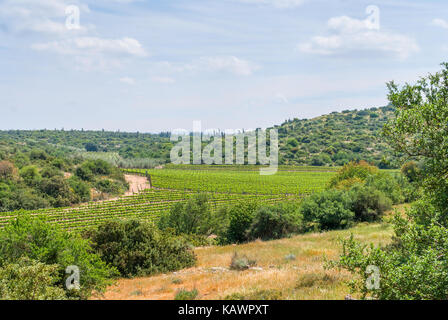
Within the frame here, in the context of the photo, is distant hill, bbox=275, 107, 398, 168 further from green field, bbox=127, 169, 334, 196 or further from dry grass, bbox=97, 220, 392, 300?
dry grass, bbox=97, 220, 392, 300

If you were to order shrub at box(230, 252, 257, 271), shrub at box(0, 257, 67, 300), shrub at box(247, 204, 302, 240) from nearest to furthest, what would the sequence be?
shrub at box(0, 257, 67, 300) < shrub at box(230, 252, 257, 271) < shrub at box(247, 204, 302, 240)

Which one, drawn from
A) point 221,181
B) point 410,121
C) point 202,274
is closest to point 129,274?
point 202,274

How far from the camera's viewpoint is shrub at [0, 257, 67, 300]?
382 inches

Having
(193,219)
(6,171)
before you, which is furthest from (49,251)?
(6,171)

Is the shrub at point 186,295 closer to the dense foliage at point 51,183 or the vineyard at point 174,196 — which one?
the vineyard at point 174,196

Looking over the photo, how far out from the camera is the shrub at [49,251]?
1259cm

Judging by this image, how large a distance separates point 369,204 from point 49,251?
32.6 metres

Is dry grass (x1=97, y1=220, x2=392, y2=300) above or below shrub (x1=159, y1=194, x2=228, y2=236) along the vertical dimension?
above

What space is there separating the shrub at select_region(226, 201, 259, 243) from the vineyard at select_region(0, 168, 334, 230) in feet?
70.8

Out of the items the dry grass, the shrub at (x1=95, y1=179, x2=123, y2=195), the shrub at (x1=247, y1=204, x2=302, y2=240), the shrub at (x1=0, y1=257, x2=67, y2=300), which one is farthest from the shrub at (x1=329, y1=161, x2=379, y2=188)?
the shrub at (x1=95, y1=179, x2=123, y2=195)

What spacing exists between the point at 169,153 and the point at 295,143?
7060 centimetres

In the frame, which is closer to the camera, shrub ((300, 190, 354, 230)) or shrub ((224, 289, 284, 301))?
shrub ((224, 289, 284, 301))

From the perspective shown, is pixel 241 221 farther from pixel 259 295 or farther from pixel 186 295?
pixel 259 295

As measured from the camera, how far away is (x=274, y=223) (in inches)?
1270
